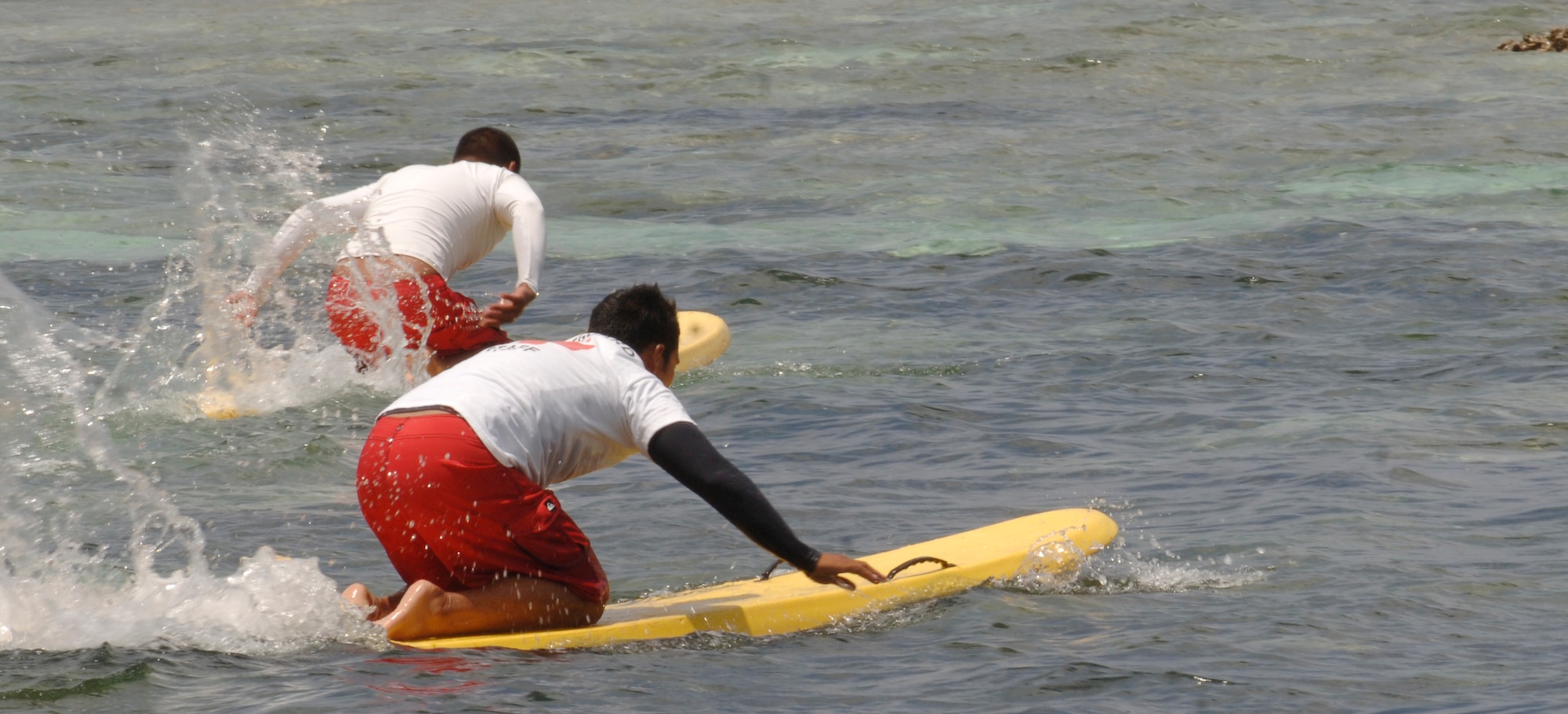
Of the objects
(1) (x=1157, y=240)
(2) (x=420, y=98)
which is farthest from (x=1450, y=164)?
(2) (x=420, y=98)

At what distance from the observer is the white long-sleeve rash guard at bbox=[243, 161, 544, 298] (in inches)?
311

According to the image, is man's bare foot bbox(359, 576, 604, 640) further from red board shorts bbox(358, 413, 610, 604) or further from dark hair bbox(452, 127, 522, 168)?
dark hair bbox(452, 127, 522, 168)

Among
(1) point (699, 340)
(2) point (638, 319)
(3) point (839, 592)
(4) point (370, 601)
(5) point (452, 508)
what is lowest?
(1) point (699, 340)

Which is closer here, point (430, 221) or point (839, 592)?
point (839, 592)

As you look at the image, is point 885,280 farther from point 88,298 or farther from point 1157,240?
point 88,298

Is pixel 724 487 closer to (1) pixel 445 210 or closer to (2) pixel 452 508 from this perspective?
(2) pixel 452 508

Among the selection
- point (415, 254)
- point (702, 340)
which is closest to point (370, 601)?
point (415, 254)

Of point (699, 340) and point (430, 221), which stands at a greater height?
point (430, 221)

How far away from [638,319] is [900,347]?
17.3ft

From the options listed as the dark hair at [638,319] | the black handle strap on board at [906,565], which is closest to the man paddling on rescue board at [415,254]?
the black handle strap on board at [906,565]

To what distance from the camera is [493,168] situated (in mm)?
8219

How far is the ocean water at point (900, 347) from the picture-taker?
5.25 meters

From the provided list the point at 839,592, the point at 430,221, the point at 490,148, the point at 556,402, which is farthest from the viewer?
the point at 490,148

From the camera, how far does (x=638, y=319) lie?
5.34 metres
